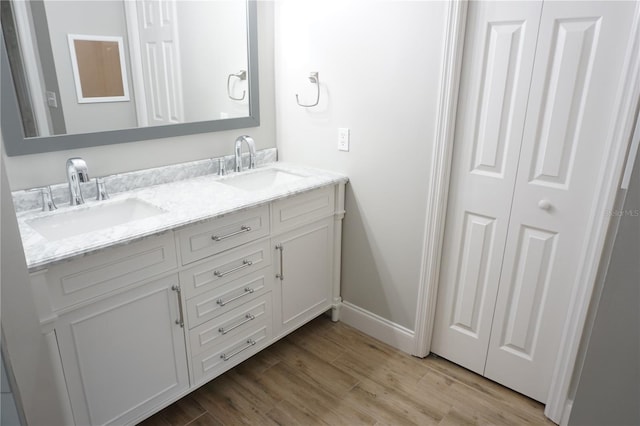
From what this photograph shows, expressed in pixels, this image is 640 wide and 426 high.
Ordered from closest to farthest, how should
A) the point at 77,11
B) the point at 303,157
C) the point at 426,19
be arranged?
the point at 77,11 < the point at 426,19 < the point at 303,157

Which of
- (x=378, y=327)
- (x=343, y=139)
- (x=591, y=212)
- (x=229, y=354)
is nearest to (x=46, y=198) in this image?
(x=229, y=354)

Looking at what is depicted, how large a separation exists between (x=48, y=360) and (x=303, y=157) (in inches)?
64.7

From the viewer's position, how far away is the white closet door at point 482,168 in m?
1.76

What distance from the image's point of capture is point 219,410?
6.40 feet

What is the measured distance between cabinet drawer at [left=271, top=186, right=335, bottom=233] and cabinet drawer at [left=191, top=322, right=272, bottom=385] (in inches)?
20.6

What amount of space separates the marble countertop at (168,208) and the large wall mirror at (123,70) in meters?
0.26

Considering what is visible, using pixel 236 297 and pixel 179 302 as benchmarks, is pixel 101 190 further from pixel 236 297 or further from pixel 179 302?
pixel 236 297

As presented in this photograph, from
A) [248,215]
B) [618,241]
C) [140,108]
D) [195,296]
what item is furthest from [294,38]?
[618,241]

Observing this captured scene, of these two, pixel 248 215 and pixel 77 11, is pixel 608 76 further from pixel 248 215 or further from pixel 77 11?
pixel 77 11

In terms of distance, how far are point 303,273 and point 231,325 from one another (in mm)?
508

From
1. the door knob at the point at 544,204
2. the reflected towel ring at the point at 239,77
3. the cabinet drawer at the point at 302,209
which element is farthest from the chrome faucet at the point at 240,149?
the door knob at the point at 544,204

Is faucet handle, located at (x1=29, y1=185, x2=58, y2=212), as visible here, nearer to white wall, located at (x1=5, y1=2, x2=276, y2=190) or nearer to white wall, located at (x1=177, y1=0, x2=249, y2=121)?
white wall, located at (x1=5, y1=2, x2=276, y2=190)

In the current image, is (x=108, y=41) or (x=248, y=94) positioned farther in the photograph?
(x=248, y=94)

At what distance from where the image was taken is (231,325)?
1991 mm
